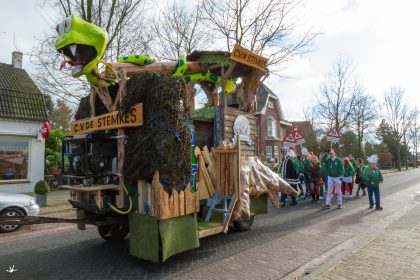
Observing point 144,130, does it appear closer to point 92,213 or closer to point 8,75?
point 92,213

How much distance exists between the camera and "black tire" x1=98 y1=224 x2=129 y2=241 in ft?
21.2

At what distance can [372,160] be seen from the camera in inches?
409

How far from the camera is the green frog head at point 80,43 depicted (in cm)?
479

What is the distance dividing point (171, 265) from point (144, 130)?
2.12 metres

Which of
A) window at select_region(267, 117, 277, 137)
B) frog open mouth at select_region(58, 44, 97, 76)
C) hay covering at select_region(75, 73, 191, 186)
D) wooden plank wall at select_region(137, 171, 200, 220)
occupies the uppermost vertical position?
window at select_region(267, 117, 277, 137)

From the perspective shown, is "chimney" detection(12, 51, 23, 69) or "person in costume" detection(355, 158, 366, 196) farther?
"chimney" detection(12, 51, 23, 69)

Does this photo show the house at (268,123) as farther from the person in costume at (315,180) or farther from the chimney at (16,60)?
the chimney at (16,60)

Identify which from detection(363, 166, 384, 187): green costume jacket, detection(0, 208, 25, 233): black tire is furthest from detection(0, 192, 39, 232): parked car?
detection(363, 166, 384, 187): green costume jacket

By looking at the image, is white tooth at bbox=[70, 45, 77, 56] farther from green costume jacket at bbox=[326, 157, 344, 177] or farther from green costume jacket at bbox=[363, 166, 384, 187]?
green costume jacket at bbox=[363, 166, 384, 187]

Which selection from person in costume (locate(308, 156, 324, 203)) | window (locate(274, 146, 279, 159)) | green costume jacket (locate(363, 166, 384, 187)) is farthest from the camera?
window (locate(274, 146, 279, 159))

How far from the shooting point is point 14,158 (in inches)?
573

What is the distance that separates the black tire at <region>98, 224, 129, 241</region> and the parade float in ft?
0.24

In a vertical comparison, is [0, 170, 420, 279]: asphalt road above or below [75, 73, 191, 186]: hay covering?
below

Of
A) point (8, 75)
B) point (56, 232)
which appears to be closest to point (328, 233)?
point (56, 232)
